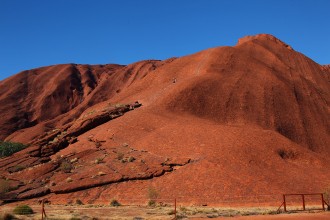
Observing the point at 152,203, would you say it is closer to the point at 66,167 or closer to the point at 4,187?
the point at 66,167

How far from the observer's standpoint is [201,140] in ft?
148

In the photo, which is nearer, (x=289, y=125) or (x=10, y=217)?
(x=10, y=217)

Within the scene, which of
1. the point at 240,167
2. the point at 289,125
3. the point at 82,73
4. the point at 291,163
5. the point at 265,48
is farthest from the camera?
the point at 82,73

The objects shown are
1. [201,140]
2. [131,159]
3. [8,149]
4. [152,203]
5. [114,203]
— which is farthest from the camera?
[8,149]

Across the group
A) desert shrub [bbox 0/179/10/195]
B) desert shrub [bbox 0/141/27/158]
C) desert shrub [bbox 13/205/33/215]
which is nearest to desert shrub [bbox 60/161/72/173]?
desert shrub [bbox 0/179/10/195]

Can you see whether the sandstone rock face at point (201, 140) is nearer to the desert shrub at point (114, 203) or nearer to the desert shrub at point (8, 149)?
the desert shrub at point (114, 203)

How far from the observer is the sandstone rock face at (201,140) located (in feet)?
124

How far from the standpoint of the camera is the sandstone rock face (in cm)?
3772

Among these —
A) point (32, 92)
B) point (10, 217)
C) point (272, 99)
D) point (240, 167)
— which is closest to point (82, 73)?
point (32, 92)

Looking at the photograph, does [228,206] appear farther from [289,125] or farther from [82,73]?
[82,73]

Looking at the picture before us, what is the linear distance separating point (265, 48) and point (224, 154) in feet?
151

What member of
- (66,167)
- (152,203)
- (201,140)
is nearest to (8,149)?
(66,167)

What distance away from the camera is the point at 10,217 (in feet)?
78.5

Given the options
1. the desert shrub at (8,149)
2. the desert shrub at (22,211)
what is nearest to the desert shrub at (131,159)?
the desert shrub at (22,211)
